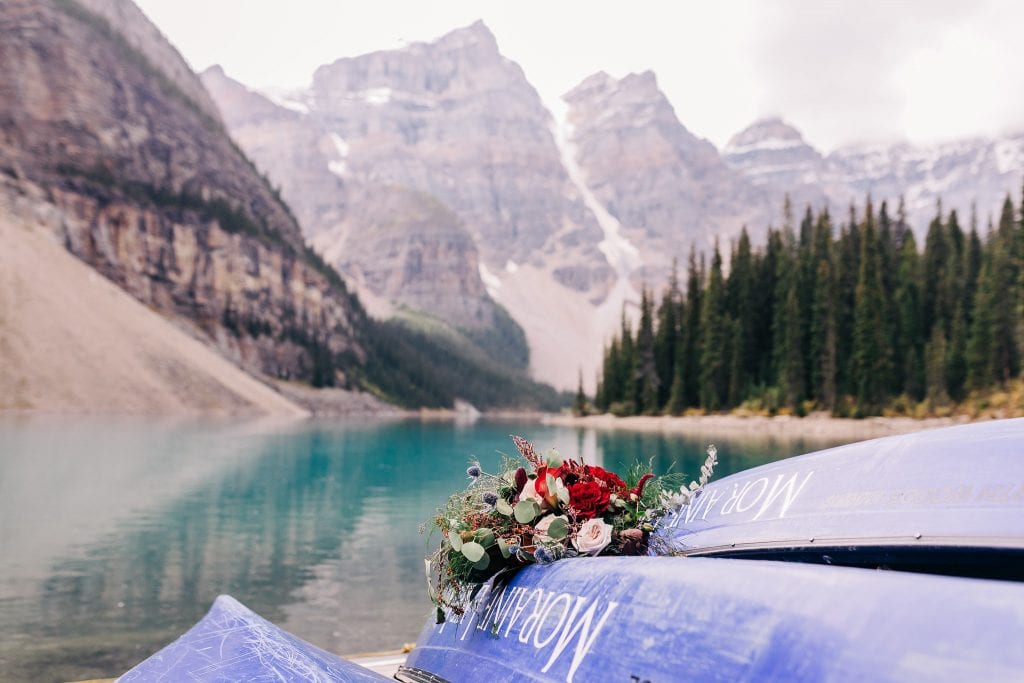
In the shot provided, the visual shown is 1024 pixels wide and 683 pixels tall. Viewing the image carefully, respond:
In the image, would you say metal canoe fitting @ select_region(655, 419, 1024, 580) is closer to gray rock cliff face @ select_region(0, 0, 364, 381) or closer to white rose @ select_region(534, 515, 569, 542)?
white rose @ select_region(534, 515, 569, 542)

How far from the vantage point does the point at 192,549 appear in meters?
17.2

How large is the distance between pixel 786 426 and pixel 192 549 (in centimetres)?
5305

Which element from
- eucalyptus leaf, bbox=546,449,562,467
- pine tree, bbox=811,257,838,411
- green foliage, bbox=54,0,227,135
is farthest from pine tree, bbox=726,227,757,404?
green foliage, bbox=54,0,227,135

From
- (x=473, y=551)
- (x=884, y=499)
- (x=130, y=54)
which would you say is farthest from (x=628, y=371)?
(x=130, y=54)

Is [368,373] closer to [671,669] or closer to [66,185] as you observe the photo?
[66,185]

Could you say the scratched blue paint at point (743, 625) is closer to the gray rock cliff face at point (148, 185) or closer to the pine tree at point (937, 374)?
the pine tree at point (937, 374)

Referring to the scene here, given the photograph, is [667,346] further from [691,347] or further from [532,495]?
[532,495]

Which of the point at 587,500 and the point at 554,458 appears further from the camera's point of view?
the point at 554,458

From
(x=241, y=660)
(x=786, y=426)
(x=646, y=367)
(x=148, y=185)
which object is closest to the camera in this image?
(x=241, y=660)

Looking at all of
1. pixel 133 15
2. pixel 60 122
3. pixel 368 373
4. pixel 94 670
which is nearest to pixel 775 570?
pixel 94 670

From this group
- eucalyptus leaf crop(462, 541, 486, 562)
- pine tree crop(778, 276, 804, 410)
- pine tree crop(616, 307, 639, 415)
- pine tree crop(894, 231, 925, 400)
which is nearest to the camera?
eucalyptus leaf crop(462, 541, 486, 562)

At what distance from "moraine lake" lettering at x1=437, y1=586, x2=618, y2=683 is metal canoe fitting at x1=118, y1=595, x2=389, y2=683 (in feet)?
2.20

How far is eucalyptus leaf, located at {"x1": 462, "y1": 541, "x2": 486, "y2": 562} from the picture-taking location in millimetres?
4418

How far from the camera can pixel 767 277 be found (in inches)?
3071
